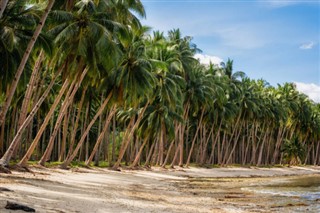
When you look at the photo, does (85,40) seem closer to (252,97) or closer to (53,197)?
(53,197)

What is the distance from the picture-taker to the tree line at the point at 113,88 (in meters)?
21.9

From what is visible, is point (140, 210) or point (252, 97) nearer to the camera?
point (140, 210)

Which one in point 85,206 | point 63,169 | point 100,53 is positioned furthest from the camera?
point 63,169

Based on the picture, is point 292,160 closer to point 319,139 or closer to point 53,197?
point 319,139

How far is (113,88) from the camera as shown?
109 feet

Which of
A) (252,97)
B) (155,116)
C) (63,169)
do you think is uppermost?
(252,97)

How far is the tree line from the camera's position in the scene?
21.9 metres

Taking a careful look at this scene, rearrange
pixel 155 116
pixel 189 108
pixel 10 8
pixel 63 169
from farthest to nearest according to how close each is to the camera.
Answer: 1. pixel 189 108
2. pixel 155 116
3. pixel 63 169
4. pixel 10 8

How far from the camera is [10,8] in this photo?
66.2ft

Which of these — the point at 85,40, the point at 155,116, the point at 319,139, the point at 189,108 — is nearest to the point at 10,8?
the point at 85,40

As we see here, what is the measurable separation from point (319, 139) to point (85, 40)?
7811 cm

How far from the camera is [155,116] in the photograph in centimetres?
4394

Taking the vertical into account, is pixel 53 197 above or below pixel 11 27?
below

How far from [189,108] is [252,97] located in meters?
13.7
